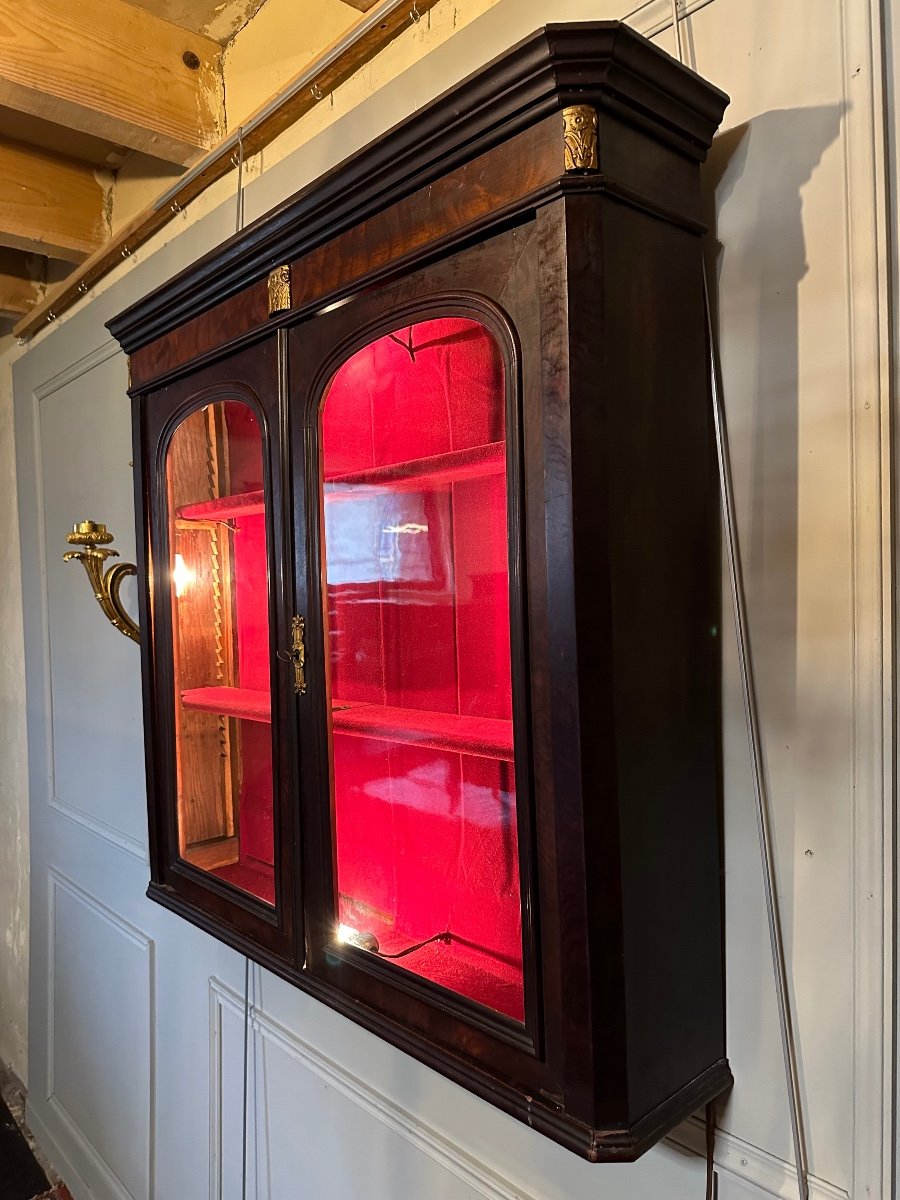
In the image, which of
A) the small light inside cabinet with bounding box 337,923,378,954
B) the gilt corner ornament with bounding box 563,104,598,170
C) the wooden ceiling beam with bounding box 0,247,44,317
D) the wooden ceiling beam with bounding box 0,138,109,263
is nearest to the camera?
the gilt corner ornament with bounding box 563,104,598,170

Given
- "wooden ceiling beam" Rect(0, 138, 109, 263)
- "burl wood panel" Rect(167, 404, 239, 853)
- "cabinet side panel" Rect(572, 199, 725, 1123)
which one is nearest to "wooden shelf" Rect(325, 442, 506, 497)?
"cabinet side panel" Rect(572, 199, 725, 1123)

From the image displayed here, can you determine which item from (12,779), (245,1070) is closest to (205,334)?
(245,1070)

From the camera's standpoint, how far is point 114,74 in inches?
46.6

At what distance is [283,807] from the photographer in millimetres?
834

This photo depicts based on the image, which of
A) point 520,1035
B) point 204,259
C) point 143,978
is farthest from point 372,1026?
point 143,978

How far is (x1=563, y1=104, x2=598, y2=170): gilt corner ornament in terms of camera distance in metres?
0.54

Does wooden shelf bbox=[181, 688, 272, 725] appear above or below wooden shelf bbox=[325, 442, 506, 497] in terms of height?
below

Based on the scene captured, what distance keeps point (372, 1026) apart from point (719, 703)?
0.44 metres

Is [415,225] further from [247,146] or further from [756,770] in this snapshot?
[247,146]

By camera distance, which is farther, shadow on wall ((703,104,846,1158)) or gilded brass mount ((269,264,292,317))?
gilded brass mount ((269,264,292,317))

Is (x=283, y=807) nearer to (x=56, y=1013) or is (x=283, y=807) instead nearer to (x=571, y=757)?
(x=571, y=757)

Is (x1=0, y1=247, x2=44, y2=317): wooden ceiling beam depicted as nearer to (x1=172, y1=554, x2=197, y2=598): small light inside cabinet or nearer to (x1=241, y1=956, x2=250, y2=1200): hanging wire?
(x1=172, y1=554, x2=197, y2=598): small light inside cabinet

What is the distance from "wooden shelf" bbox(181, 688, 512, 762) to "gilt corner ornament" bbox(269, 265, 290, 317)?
1.35ft

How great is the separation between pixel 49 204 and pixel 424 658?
1.46m
